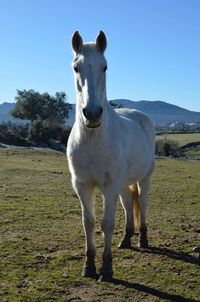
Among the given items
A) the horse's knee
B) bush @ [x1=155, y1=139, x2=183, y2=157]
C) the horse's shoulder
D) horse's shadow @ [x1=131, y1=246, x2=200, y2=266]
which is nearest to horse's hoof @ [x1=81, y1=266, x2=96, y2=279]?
the horse's knee

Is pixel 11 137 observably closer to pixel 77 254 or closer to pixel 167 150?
pixel 167 150

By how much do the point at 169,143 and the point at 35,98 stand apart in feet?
77.9

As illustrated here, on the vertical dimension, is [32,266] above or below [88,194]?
below

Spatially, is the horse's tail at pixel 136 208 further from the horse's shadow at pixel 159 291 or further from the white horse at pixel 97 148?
the white horse at pixel 97 148

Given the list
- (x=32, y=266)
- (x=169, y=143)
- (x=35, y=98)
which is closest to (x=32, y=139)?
(x=169, y=143)

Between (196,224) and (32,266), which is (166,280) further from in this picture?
(196,224)

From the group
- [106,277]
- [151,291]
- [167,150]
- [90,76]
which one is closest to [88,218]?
[106,277]

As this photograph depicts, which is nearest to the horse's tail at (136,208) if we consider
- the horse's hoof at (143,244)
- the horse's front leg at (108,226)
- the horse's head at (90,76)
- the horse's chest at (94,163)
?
the horse's hoof at (143,244)

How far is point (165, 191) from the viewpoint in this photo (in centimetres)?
1318

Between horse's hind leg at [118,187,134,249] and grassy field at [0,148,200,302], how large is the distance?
0.64 feet

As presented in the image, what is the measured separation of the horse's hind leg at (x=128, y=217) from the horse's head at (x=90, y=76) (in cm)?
269

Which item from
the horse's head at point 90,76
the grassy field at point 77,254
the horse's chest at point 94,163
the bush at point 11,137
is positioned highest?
the horse's head at point 90,76

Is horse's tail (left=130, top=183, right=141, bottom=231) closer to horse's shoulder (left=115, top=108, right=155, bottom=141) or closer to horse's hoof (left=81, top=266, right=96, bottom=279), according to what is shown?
horse's shoulder (left=115, top=108, right=155, bottom=141)

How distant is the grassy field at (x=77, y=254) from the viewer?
5.23m
